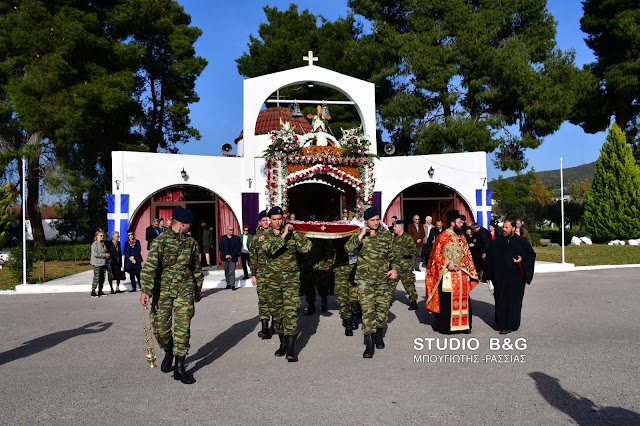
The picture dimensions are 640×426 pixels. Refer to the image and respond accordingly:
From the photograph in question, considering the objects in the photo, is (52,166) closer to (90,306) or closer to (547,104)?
(90,306)

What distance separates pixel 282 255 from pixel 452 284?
8.89 ft

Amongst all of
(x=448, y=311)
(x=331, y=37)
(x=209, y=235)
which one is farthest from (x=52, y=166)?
(x=448, y=311)

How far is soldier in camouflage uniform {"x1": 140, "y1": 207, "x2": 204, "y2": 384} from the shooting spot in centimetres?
555

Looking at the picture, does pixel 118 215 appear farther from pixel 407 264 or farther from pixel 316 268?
pixel 407 264

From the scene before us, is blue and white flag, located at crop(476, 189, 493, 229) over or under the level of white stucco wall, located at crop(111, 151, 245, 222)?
under

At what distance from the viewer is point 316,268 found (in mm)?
8695

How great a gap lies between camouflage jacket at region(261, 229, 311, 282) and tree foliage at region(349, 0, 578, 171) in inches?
791

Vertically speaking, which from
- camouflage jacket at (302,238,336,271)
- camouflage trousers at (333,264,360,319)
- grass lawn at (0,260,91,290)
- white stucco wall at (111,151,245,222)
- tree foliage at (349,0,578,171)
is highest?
tree foliage at (349,0,578,171)

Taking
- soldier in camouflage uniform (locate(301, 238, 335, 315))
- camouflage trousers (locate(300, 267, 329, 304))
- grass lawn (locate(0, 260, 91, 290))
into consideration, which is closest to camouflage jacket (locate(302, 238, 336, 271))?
soldier in camouflage uniform (locate(301, 238, 335, 315))

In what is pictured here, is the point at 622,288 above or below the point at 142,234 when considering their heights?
below

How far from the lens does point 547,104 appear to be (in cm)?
2525

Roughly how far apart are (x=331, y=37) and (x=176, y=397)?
103 ft

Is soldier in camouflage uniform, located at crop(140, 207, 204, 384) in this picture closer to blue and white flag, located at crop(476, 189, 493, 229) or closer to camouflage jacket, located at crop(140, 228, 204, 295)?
camouflage jacket, located at crop(140, 228, 204, 295)

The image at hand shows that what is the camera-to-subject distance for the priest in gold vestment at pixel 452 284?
7.55 meters
